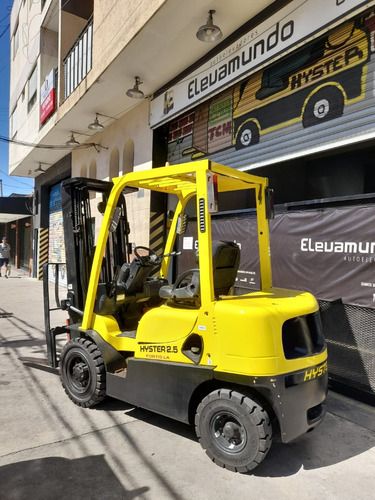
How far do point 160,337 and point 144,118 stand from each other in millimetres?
7273

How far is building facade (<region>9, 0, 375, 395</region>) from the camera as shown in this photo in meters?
4.47

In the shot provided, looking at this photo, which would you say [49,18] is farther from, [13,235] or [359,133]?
[13,235]

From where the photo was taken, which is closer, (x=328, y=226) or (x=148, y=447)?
(x=148, y=447)

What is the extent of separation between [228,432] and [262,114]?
16.7 ft

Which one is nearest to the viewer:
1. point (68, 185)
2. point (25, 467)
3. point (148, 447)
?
point (25, 467)

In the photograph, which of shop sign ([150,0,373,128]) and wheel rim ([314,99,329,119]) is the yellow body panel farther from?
shop sign ([150,0,373,128])

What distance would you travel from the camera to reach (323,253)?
4.64m

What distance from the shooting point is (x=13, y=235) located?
27.3 metres

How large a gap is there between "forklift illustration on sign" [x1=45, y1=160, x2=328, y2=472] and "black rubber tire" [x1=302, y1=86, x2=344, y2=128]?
6.92ft

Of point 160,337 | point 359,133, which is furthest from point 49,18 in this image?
point 160,337

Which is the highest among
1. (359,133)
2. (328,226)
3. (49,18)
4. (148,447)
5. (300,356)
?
(49,18)

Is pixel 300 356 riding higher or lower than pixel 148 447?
higher

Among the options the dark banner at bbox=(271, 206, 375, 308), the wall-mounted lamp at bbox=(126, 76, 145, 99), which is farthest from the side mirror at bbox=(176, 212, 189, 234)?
the wall-mounted lamp at bbox=(126, 76, 145, 99)

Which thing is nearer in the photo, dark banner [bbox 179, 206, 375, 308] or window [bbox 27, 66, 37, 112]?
dark banner [bbox 179, 206, 375, 308]
